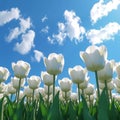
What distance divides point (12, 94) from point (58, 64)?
208 inches

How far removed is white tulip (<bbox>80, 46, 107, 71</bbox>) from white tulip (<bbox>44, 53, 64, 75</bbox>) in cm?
98

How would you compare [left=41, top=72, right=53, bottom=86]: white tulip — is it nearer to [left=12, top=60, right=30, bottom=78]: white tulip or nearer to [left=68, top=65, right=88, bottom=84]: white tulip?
[left=12, top=60, right=30, bottom=78]: white tulip

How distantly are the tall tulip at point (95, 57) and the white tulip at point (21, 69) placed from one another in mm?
2807

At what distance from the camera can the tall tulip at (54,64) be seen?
20.5ft

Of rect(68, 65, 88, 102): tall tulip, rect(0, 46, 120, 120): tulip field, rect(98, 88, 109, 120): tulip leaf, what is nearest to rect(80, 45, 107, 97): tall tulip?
rect(0, 46, 120, 120): tulip field

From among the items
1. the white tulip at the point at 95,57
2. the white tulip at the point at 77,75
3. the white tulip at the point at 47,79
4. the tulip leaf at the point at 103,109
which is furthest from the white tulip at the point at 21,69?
the tulip leaf at the point at 103,109

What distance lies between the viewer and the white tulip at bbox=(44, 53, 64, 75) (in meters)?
6.27

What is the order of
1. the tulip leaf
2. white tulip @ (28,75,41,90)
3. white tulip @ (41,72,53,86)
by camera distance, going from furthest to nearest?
1. white tulip @ (28,75,41,90)
2. white tulip @ (41,72,53,86)
3. the tulip leaf

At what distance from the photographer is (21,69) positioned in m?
7.96

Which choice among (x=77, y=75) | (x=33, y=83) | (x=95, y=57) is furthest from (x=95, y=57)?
(x=33, y=83)

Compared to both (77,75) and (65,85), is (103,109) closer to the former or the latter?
(77,75)

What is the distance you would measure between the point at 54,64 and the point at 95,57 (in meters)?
1.28

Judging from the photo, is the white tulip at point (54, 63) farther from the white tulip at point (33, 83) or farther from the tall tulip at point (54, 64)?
the white tulip at point (33, 83)

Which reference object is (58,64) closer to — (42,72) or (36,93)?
(42,72)
